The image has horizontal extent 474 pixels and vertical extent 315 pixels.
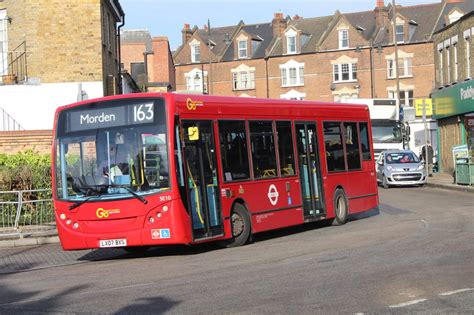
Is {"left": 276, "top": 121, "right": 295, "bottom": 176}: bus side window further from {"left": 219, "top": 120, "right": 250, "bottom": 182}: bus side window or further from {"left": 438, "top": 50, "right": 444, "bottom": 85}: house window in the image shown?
{"left": 438, "top": 50, "right": 444, "bottom": 85}: house window

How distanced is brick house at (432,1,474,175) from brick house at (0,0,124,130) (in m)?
17.2

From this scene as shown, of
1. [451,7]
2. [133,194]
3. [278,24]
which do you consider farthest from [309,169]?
[278,24]

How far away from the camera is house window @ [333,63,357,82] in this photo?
244 ft

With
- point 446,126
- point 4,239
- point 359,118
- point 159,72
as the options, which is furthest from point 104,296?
point 159,72

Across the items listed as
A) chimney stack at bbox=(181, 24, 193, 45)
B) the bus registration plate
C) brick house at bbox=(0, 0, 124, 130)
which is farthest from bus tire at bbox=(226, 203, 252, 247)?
chimney stack at bbox=(181, 24, 193, 45)

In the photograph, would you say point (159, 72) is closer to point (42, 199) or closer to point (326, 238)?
point (42, 199)

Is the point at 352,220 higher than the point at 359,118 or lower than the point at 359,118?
lower

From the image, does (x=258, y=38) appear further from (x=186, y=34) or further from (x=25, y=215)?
(x=25, y=215)

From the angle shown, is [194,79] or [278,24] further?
[194,79]

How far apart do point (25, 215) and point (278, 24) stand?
64254 mm

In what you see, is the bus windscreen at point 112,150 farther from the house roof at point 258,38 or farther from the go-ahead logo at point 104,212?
the house roof at point 258,38

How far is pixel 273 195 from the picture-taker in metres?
15.9

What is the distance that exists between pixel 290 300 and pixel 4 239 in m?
10.9

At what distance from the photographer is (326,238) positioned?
15711 millimetres
